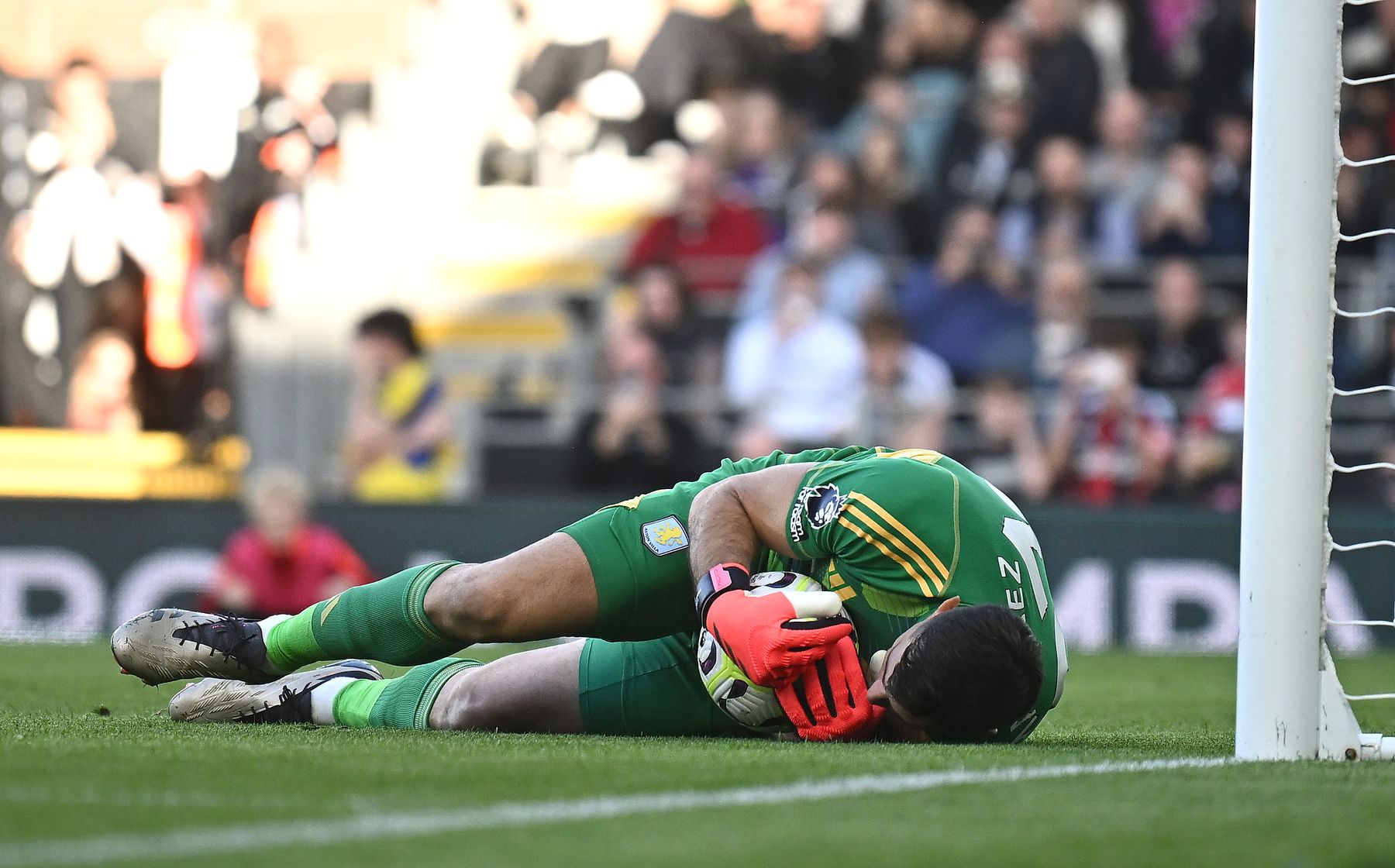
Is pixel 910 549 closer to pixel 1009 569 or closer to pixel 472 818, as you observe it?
pixel 1009 569

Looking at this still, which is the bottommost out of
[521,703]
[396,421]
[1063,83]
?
[396,421]

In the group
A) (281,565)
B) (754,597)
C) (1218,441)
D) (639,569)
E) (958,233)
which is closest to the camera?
(754,597)

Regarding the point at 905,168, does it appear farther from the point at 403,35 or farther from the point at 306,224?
the point at 403,35

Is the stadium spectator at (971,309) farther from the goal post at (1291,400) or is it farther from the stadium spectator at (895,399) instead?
the goal post at (1291,400)

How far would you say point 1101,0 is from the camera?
13.1m

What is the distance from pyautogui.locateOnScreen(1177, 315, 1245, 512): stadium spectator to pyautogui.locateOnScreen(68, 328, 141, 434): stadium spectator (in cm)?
675

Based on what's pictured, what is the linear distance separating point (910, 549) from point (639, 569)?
2.12 ft

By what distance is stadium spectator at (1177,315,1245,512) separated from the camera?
10.5 m

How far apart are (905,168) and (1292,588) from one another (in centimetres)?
864

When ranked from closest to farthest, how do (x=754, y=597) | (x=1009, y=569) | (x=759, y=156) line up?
(x=754, y=597) → (x=1009, y=569) → (x=759, y=156)

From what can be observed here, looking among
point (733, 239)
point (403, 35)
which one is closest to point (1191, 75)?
point (733, 239)

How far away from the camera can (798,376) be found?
11227 millimetres

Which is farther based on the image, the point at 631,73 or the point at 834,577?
the point at 631,73

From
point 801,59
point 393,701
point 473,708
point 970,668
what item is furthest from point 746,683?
point 801,59
